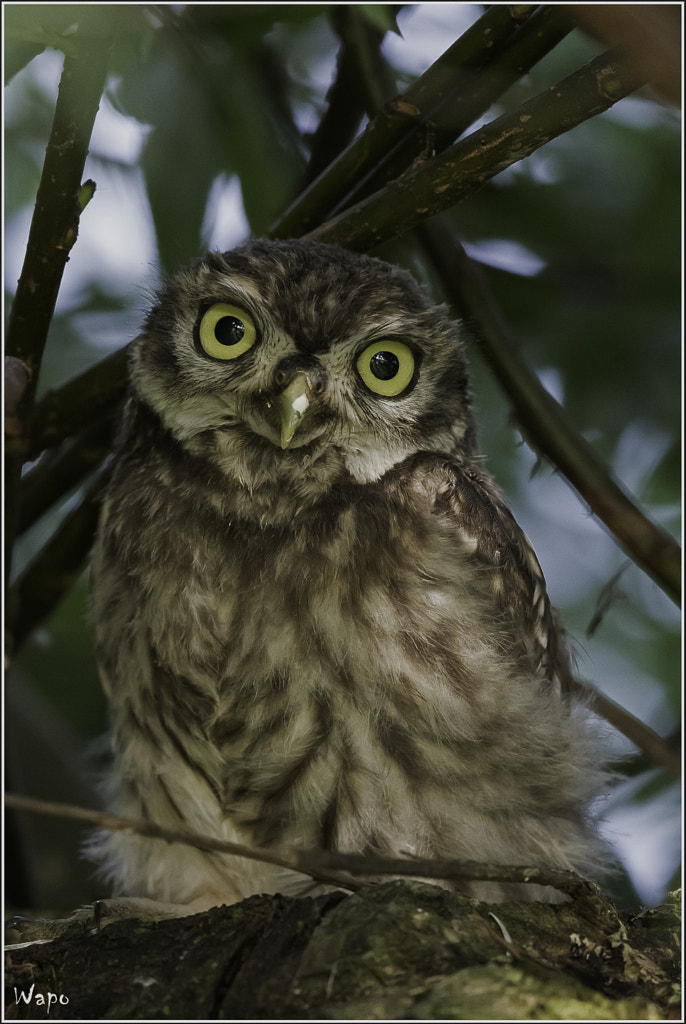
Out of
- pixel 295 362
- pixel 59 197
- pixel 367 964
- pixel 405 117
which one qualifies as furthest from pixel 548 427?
pixel 367 964

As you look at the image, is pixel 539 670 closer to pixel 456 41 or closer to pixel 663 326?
pixel 663 326

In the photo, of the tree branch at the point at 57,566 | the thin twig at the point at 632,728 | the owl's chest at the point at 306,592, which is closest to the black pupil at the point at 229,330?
the owl's chest at the point at 306,592

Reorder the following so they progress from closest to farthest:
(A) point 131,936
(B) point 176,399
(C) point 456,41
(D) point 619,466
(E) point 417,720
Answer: (A) point 131,936, (C) point 456,41, (E) point 417,720, (B) point 176,399, (D) point 619,466

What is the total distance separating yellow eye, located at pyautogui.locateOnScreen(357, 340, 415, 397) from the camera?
2346 mm

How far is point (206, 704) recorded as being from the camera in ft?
7.35

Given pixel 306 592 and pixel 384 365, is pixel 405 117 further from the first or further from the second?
pixel 306 592

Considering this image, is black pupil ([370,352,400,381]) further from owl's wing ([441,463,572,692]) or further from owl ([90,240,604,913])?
owl's wing ([441,463,572,692])

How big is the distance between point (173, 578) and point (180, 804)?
1.90 ft

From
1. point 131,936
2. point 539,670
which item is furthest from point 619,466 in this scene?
point 131,936

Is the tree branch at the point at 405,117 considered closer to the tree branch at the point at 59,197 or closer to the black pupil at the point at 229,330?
the black pupil at the point at 229,330

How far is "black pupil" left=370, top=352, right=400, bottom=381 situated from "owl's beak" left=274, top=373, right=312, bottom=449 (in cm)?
28

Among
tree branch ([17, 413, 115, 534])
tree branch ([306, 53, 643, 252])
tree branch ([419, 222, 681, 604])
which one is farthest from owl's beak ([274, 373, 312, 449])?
tree branch ([17, 413, 115, 534])

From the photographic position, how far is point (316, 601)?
2166mm

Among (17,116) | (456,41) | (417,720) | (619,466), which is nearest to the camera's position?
(456,41)
